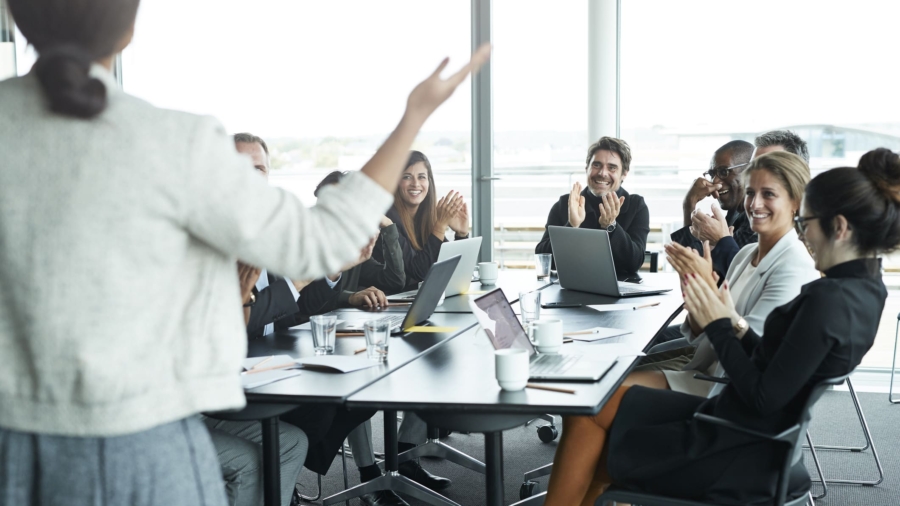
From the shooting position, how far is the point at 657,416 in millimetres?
2234

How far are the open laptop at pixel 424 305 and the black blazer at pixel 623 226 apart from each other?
4.09 ft

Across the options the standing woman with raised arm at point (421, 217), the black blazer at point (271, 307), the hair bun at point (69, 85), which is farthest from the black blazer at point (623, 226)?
the hair bun at point (69, 85)

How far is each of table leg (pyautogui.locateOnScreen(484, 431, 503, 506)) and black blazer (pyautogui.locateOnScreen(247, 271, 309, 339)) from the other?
2.71 ft

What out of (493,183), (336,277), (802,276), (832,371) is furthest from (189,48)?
(832,371)

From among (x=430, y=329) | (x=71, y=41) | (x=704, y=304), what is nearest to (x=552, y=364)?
(x=704, y=304)

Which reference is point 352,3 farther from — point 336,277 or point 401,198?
point 336,277

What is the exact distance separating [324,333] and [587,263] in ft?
4.92

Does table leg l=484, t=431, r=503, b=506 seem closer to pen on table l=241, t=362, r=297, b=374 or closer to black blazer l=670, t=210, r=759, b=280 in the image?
pen on table l=241, t=362, r=297, b=374

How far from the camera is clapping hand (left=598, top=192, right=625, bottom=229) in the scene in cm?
420

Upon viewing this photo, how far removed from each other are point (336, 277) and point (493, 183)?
8.17 ft

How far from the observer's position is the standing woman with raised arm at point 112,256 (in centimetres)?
102

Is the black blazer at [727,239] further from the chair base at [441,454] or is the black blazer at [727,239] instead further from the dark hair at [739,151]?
the chair base at [441,454]

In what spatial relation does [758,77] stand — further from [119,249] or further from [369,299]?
[119,249]

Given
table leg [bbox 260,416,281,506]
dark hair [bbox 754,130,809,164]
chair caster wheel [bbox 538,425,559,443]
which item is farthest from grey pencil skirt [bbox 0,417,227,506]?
dark hair [bbox 754,130,809,164]
